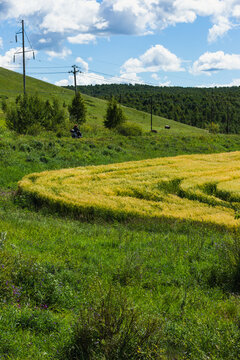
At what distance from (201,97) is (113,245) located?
177308 mm

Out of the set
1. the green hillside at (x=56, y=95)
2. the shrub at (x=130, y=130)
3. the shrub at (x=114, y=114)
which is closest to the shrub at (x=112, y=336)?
the shrub at (x=130, y=130)

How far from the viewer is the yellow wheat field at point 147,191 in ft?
42.3

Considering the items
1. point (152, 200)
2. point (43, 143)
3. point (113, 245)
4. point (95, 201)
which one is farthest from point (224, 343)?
point (43, 143)

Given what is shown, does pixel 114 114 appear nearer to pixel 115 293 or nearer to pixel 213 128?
pixel 213 128

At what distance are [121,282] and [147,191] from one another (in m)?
8.80

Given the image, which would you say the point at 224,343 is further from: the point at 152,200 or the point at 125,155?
the point at 125,155

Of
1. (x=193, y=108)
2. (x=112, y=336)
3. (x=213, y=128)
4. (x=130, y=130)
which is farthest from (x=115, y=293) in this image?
(x=193, y=108)

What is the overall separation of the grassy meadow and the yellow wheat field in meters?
0.13

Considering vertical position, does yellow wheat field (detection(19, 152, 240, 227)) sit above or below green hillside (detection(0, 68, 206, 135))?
below

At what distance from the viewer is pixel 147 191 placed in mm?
15648

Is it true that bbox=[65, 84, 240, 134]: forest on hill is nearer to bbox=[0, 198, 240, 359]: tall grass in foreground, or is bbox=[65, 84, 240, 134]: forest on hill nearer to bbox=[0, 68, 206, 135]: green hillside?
bbox=[0, 68, 206, 135]: green hillside

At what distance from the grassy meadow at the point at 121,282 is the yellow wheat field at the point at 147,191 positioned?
0.13 meters

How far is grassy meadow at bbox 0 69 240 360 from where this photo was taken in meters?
4.46

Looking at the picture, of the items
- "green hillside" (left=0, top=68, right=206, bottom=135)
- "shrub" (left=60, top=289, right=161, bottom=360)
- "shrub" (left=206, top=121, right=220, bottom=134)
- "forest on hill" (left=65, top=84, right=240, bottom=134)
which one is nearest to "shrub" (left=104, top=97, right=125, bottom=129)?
"green hillside" (left=0, top=68, right=206, bottom=135)
